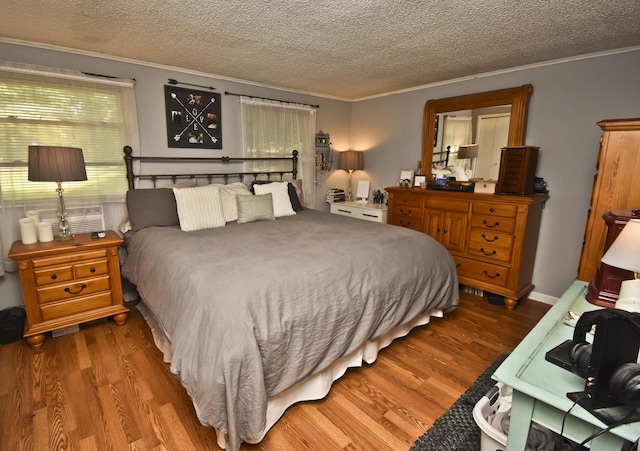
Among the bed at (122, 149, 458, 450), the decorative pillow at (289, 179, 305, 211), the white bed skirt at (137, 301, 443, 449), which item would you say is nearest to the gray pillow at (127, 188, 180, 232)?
the bed at (122, 149, 458, 450)

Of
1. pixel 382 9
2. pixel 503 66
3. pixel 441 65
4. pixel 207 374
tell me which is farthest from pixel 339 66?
pixel 207 374

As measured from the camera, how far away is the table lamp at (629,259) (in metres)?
1.12

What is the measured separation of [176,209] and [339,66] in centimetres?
199

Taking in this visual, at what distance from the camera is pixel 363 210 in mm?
4176

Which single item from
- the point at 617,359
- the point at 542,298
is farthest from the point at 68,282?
the point at 542,298

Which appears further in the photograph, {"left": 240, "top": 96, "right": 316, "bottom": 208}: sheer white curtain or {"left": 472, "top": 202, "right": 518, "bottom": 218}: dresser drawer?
{"left": 240, "top": 96, "right": 316, "bottom": 208}: sheer white curtain

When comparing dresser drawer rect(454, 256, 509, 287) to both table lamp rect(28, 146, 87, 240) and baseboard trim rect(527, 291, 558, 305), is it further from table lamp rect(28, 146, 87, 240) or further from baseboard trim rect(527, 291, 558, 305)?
table lamp rect(28, 146, 87, 240)

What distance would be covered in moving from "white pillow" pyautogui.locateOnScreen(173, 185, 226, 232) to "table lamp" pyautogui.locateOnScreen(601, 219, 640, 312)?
253 centimetres

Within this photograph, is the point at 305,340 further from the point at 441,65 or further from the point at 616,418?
the point at 441,65

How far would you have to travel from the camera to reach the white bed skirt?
64.7 inches

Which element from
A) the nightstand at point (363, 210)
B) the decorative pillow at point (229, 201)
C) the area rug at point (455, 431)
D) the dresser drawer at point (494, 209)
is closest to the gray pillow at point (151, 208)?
the decorative pillow at point (229, 201)

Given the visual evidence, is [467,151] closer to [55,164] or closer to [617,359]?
[617,359]

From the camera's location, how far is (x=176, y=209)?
281 cm

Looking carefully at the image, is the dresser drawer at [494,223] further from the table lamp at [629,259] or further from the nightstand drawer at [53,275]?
the nightstand drawer at [53,275]
